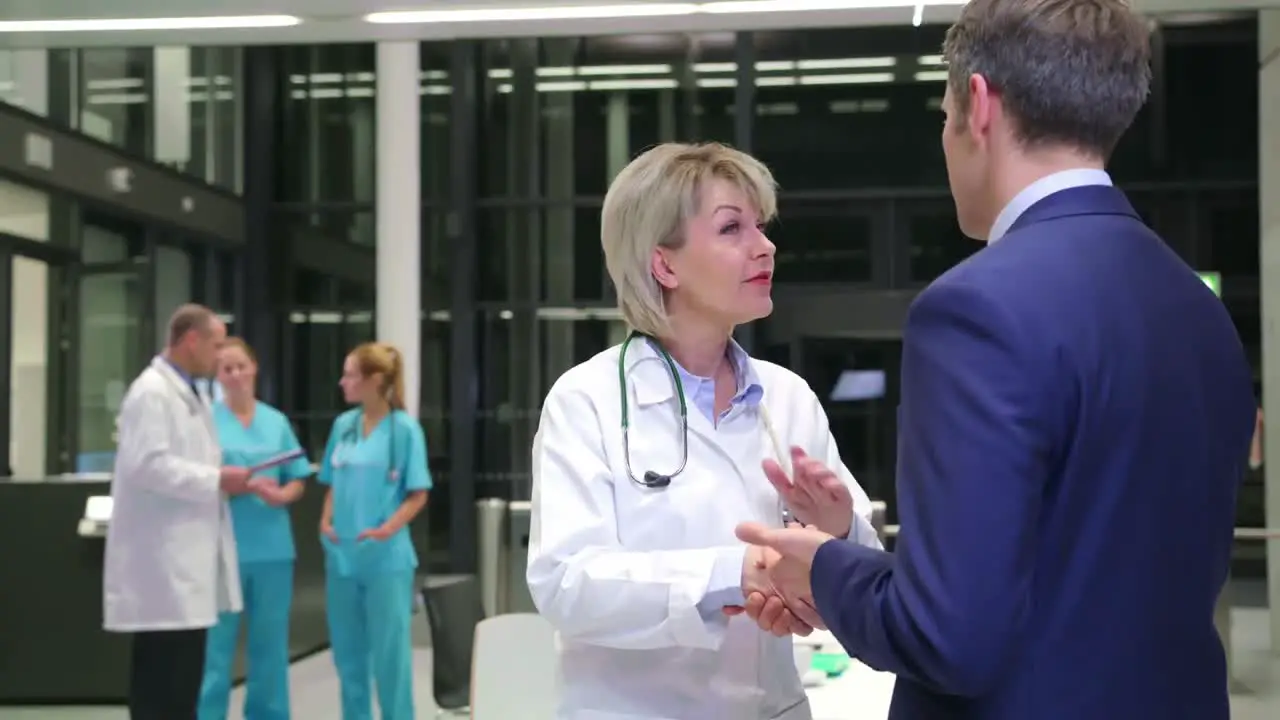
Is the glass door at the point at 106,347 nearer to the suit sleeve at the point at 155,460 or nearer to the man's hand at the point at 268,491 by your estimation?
the man's hand at the point at 268,491

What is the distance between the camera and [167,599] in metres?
4.56

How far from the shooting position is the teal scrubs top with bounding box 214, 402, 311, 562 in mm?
5336

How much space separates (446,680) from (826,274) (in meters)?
8.04

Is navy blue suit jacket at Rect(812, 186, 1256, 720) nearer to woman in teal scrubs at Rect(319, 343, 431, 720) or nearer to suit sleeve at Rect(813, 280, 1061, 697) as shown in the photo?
suit sleeve at Rect(813, 280, 1061, 697)

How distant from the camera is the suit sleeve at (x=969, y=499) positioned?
106 centimetres

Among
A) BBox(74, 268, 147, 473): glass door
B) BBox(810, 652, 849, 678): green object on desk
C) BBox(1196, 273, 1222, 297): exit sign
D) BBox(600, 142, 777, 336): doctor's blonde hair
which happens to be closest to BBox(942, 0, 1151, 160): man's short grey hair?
BBox(1196, 273, 1222, 297): exit sign

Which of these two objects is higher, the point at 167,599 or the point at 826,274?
the point at 826,274

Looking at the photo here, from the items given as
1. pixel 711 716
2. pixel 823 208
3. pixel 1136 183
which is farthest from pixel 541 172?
pixel 711 716

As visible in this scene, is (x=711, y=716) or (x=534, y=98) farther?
(x=534, y=98)

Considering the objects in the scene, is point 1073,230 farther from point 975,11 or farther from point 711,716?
point 711,716

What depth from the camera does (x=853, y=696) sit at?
278 centimetres

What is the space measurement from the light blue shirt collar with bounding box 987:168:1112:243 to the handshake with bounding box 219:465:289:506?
3.98 m

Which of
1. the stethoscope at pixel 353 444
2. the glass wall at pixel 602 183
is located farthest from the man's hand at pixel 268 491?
the glass wall at pixel 602 183

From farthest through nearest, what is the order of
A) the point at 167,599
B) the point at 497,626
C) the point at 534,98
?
1. the point at 534,98
2. the point at 167,599
3. the point at 497,626
